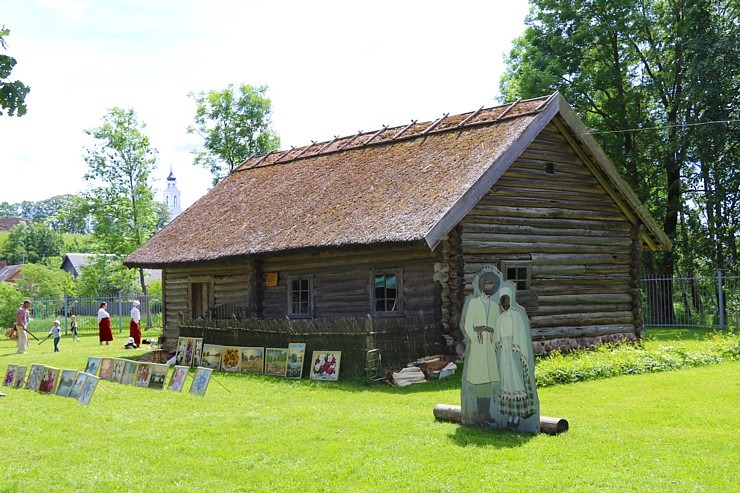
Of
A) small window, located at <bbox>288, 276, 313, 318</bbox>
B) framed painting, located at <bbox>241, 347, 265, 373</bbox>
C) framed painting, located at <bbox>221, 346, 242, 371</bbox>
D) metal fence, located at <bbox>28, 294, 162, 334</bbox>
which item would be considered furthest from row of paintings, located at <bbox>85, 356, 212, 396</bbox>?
metal fence, located at <bbox>28, 294, 162, 334</bbox>

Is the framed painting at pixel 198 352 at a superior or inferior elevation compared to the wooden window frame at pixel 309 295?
inferior

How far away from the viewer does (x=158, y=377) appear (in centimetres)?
1540

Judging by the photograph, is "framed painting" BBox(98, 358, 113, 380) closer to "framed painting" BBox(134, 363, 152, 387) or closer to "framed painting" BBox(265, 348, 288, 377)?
"framed painting" BBox(134, 363, 152, 387)

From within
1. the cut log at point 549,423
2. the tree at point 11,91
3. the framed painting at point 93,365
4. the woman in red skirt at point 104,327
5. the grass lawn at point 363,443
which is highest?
the tree at point 11,91

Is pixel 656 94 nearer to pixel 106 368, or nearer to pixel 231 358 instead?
pixel 231 358

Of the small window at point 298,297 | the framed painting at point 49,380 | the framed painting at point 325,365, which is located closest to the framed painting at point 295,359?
the framed painting at point 325,365

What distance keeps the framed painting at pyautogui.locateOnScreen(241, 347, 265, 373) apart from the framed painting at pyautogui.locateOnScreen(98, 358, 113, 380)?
3.04 metres

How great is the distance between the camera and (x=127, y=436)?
35.0 ft

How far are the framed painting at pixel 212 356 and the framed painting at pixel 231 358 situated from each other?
200 mm

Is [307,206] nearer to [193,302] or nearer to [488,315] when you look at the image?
[193,302]

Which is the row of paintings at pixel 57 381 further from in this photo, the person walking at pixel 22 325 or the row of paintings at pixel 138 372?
the person walking at pixel 22 325

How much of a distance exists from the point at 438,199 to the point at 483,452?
888 centimetres

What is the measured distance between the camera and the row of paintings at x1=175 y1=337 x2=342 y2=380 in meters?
16.8

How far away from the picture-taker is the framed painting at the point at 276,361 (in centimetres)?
1753
